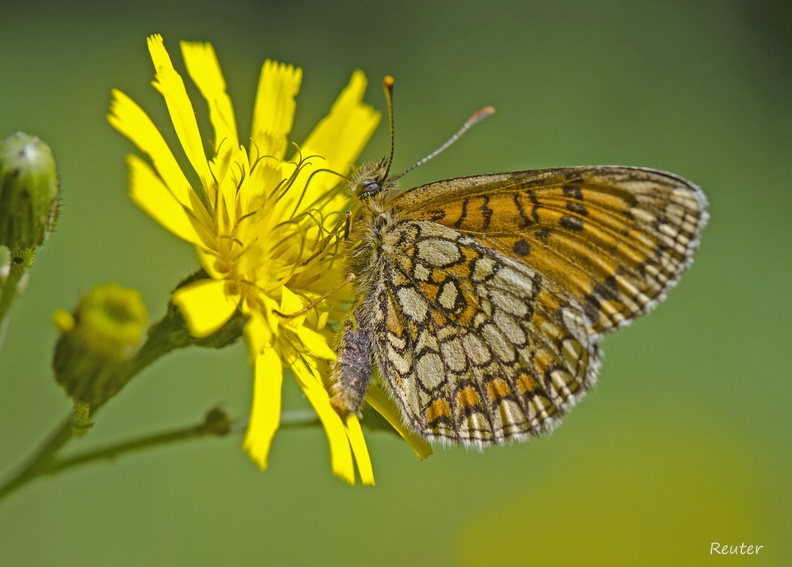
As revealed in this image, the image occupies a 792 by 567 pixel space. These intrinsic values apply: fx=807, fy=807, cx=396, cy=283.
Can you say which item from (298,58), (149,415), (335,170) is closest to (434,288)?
(335,170)

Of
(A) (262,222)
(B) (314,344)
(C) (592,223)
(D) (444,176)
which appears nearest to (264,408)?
(B) (314,344)

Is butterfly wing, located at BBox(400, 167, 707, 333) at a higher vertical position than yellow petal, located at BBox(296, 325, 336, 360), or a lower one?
higher

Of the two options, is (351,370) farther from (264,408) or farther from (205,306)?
(205,306)

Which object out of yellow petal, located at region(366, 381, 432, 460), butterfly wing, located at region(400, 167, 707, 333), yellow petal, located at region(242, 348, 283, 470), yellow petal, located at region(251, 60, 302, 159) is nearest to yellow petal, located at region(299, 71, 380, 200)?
yellow petal, located at region(251, 60, 302, 159)

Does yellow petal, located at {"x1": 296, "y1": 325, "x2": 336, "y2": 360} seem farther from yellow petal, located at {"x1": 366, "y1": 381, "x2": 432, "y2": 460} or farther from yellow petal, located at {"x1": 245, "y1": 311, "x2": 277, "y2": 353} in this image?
yellow petal, located at {"x1": 366, "y1": 381, "x2": 432, "y2": 460}

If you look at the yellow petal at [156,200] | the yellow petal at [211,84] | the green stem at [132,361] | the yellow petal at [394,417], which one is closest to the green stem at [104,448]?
the green stem at [132,361]
